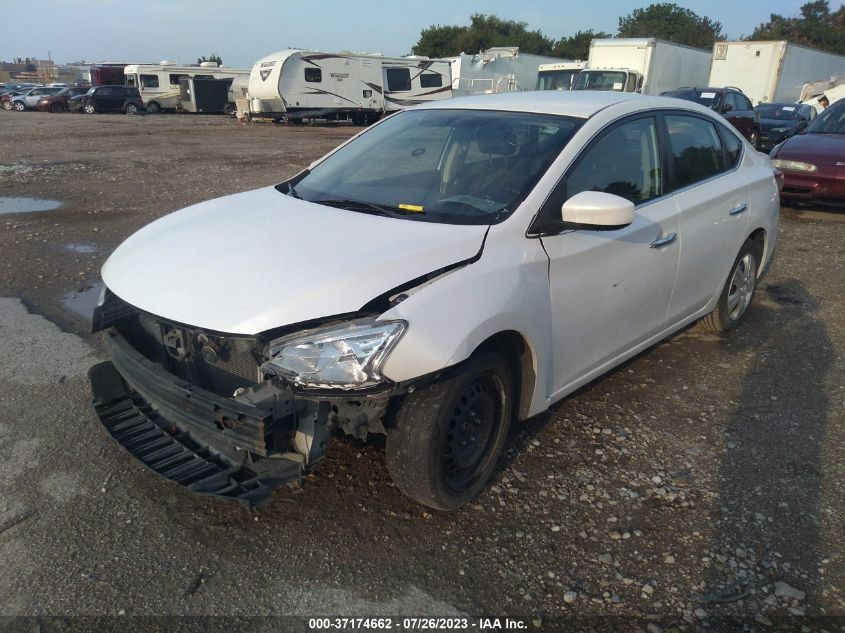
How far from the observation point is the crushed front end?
7.93ft

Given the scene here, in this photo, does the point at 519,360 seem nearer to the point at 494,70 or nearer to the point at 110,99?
the point at 494,70

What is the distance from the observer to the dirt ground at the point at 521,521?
2.44 meters

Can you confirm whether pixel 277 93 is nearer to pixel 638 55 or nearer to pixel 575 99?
pixel 638 55

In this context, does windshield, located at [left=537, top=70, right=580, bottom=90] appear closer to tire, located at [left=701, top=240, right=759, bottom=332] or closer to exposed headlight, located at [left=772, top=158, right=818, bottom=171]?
exposed headlight, located at [left=772, top=158, right=818, bottom=171]

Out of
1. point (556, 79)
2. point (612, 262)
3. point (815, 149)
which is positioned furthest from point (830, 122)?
point (556, 79)

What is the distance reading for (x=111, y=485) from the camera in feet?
9.95

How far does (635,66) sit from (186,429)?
21106mm

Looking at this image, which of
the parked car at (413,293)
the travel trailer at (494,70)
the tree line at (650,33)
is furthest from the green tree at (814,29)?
the parked car at (413,293)

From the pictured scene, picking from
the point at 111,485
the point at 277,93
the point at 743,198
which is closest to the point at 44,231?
the point at 111,485

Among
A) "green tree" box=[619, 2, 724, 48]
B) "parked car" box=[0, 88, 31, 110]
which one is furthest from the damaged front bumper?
"green tree" box=[619, 2, 724, 48]

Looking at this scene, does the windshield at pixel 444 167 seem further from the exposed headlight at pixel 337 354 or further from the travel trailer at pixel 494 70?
the travel trailer at pixel 494 70

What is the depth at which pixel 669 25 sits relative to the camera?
84062 millimetres

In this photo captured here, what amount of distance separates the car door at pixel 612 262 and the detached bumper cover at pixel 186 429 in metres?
1.45

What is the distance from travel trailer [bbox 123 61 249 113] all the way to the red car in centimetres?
3445
